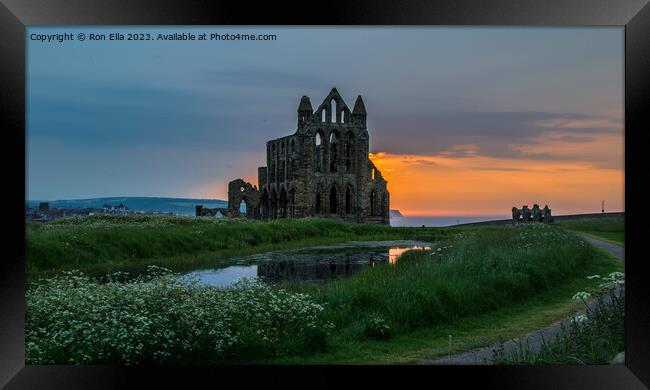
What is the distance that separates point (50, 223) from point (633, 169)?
14.4 metres

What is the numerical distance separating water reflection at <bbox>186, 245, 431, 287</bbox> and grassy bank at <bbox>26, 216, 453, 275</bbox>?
1.44m

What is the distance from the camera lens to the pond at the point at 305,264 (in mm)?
14734

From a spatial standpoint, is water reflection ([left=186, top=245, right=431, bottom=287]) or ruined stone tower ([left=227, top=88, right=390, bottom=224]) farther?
ruined stone tower ([left=227, top=88, right=390, bottom=224])

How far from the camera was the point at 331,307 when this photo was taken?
11.3m

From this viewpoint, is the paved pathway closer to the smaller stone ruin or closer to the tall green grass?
the tall green grass

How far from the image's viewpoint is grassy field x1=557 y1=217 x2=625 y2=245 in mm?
17625

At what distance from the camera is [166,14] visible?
30.5 ft

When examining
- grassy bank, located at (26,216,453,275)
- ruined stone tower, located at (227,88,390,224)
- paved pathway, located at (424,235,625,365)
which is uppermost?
ruined stone tower, located at (227,88,390,224)

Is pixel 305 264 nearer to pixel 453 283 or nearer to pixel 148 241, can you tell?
pixel 148 241

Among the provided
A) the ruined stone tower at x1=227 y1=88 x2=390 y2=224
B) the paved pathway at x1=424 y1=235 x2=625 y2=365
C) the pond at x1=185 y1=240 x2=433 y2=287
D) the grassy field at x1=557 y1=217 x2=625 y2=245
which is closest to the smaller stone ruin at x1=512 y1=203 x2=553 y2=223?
the grassy field at x1=557 y1=217 x2=625 y2=245

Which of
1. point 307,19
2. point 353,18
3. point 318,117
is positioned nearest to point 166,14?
point 307,19

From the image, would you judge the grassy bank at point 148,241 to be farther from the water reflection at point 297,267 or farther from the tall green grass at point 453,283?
the tall green grass at point 453,283

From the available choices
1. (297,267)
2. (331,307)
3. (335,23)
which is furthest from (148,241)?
(335,23)

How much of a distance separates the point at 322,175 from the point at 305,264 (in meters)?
29.1
